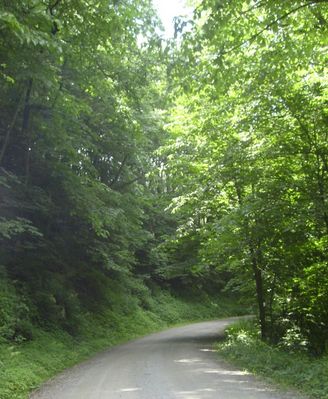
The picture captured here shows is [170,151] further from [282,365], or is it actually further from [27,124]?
[282,365]

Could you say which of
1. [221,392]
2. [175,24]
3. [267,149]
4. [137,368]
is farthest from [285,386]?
[175,24]

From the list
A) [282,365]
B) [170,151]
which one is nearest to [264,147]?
[282,365]

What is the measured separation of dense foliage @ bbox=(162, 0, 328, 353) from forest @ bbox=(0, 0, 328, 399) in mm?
42

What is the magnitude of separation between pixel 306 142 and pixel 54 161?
9.24 meters

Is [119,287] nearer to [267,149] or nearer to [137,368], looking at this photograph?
[137,368]

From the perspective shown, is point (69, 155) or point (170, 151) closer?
point (69, 155)

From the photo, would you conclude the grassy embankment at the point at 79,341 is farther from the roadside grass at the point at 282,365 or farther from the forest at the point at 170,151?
the roadside grass at the point at 282,365

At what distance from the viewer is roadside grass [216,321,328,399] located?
28.4 feet

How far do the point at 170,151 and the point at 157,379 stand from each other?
892 centimetres

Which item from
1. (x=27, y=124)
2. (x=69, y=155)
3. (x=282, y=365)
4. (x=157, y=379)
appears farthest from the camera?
(x=69, y=155)

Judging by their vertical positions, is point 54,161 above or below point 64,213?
above

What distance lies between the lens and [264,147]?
11.1 meters

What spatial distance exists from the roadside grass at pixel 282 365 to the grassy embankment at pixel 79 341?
16.8 ft

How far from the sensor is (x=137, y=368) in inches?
456
